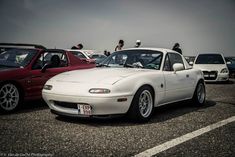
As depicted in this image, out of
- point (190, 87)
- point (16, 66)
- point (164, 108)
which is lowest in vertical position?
point (164, 108)

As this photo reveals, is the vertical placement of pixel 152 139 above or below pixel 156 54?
below

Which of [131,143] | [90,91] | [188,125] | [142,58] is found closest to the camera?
[131,143]

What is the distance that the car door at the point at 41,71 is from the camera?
5.99 metres

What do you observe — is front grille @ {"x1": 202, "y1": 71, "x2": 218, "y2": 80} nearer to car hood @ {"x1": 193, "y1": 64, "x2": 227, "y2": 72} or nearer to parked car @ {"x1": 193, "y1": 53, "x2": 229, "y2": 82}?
A: parked car @ {"x1": 193, "y1": 53, "x2": 229, "y2": 82}

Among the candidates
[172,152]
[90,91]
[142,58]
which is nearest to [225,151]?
[172,152]

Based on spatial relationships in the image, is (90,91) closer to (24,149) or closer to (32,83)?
(24,149)

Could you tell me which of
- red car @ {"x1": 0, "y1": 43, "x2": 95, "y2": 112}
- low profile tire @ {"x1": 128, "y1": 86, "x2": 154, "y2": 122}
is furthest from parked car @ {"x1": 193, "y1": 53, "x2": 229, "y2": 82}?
low profile tire @ {"x1": 128, "y1": 86, "x2": 154, "y2": 122}

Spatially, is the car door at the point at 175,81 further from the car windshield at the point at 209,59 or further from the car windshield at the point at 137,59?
the car windshield at the point at 209,59

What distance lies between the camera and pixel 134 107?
4746 millimetres

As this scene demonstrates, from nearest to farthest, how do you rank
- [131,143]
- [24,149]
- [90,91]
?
[24,149] → [131,143] → [90,91]

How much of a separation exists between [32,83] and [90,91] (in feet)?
6.29

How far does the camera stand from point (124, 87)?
458 cm

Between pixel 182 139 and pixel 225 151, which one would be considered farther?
pixel 182 139

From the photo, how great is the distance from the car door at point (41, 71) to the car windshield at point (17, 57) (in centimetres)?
17
